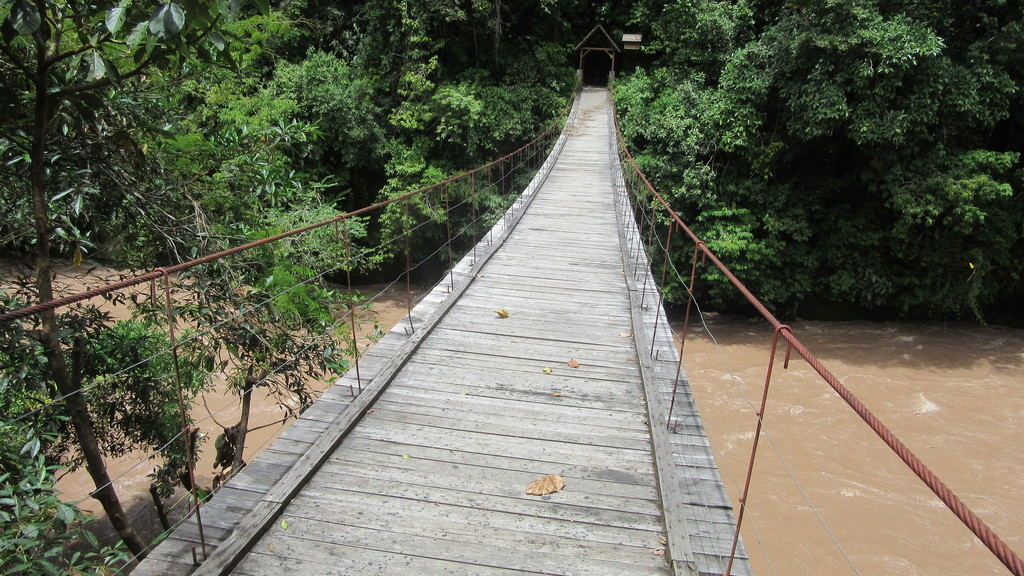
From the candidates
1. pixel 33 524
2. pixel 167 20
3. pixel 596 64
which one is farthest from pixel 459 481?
pixel 596 64

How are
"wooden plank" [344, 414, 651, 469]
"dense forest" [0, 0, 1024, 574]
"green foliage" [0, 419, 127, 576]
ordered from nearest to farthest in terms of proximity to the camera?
"green foliage" [0, 419, 127, 576]
"wooden plank" [344, 414, 651, 469]
"dense forest" [0, 0, 1024, 574]

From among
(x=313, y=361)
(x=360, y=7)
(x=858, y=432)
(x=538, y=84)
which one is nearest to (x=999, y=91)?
(x=858, y=432)

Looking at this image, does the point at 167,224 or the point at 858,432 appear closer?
the point at 167,224

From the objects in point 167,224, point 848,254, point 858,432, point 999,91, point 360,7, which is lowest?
point 858,432

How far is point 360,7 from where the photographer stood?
1484 cm

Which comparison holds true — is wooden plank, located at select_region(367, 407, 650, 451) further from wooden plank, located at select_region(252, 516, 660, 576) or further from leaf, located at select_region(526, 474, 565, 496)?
wooden plank, located at select_region(252, 516, 660, 576)

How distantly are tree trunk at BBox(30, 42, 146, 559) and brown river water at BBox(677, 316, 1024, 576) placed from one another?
4547 mm

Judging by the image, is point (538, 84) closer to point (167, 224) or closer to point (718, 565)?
point (167, 224)

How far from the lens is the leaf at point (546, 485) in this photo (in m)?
2.24

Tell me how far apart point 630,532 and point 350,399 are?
153cm

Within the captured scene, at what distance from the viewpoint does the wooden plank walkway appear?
1.93 meters

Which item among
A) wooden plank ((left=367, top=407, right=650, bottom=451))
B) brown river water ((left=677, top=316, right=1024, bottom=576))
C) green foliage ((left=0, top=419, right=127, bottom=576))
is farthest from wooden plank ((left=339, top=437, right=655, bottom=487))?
brown river water ((left=677, top=316, right=1024, bottom=576))

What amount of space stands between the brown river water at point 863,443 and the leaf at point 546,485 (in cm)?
278

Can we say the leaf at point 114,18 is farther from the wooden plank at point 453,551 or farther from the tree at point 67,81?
the wooden plank at point 453,551
